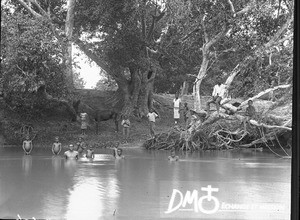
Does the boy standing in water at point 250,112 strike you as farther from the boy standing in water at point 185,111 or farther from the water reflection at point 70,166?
the water reflection at point 70,166

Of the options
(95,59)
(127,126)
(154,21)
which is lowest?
(127,126)

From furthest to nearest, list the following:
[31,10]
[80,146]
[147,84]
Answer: [31,10] < [147,84] < [80,146]

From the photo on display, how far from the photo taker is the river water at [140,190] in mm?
2963

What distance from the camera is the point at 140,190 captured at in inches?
149

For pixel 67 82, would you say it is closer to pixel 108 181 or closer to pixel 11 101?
pixel 11 101

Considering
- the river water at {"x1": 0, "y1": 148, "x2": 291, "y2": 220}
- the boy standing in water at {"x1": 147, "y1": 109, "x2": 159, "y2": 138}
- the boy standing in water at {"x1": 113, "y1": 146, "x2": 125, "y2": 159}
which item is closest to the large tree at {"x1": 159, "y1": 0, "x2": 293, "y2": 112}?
the boy standing in water at {"x1": 147, "y1": 109, "x2": 159, "y2": 138}

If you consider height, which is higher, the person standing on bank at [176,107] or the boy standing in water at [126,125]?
the person standing on bank at [176,107]

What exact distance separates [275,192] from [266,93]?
3787 millimetres

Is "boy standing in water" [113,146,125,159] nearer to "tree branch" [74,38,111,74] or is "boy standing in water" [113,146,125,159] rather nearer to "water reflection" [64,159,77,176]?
"water reflection" [64,159,77,176]

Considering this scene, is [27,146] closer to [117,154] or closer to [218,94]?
[117,154]

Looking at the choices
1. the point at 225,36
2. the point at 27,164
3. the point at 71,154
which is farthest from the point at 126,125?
the point at 27,164

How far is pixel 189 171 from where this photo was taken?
4738mm

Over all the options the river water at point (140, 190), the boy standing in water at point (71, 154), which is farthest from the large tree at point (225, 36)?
the boy standing in water at point (71, 154)

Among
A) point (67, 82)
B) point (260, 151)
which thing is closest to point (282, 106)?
point (260, 151)
